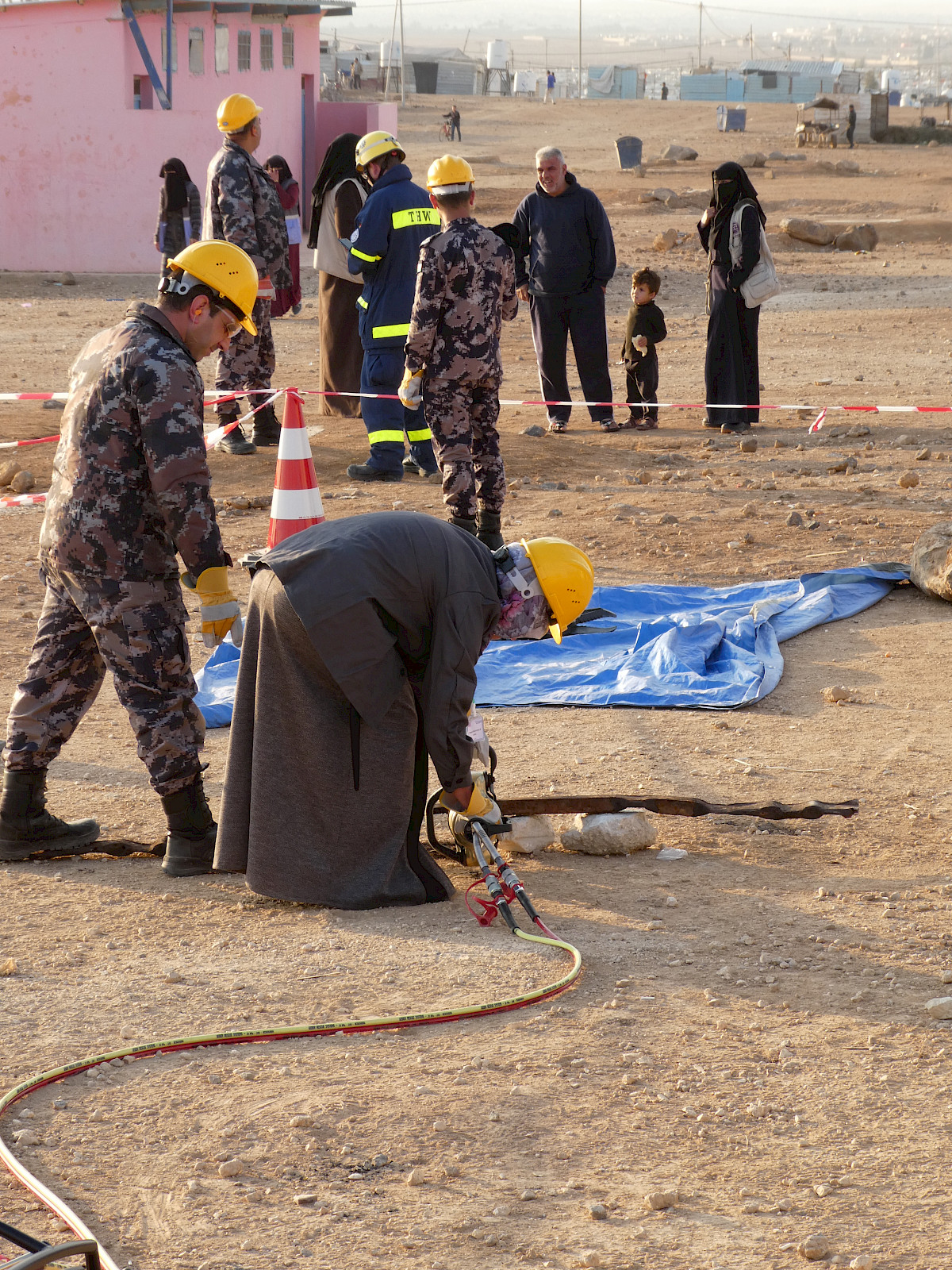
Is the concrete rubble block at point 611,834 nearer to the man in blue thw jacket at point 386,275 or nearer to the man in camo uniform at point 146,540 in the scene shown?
the man in camo uniform at point 146,540

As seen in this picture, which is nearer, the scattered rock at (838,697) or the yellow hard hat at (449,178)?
the scattered rock at (838,697)

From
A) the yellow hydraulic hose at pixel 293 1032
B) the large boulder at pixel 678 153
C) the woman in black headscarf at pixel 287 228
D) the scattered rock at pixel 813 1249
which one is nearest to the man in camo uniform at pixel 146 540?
the yellow hydraulic hose at pixel 293 1032

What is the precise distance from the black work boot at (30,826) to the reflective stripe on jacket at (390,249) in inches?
208

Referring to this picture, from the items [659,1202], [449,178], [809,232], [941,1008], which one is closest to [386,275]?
[449,178]

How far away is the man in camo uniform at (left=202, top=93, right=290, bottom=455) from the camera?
9836 mm

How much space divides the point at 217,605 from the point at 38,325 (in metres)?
13.4

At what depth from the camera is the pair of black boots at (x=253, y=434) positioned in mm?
10619

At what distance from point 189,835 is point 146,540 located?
A: 0.94m

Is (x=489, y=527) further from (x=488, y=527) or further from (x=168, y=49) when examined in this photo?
(x=168, y=49)

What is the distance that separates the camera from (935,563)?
728 centimetres

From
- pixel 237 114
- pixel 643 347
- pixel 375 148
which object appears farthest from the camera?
pixel 643 347

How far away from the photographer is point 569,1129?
10.6 feet

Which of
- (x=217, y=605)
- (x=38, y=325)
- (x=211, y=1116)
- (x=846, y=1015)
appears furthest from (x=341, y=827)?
(x=38, y=325)

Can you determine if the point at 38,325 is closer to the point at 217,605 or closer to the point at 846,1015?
the point at 217,605
